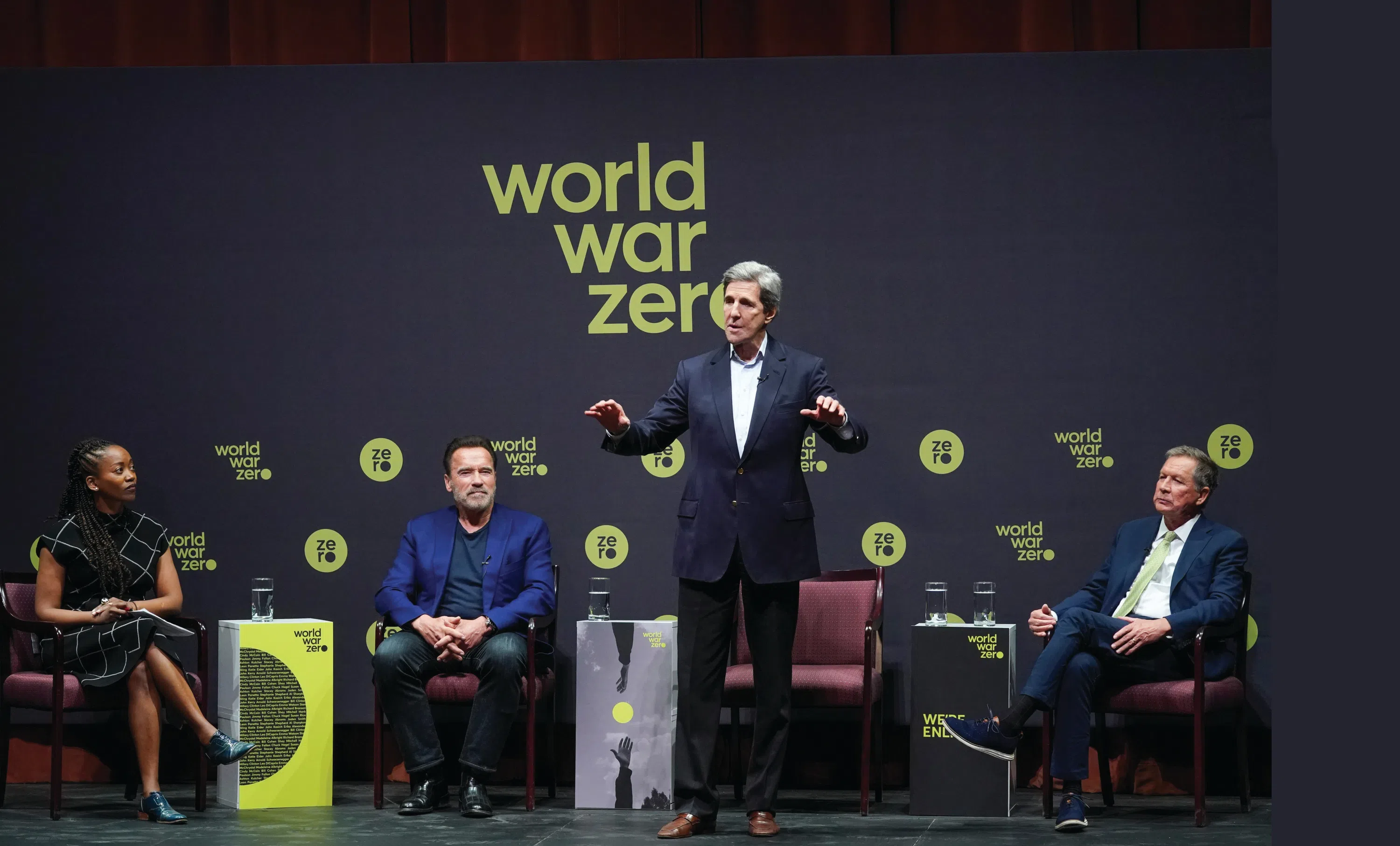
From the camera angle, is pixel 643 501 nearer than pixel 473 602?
No

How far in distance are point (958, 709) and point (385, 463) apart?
227cm

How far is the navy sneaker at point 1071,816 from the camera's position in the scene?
13.8ft

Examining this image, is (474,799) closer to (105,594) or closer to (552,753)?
(552,753)

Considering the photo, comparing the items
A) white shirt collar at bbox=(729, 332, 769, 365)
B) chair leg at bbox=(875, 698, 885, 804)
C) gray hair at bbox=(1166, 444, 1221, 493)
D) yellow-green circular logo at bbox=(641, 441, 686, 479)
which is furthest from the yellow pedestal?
gray hair at bbox=(1166, 444, 1221, 493)

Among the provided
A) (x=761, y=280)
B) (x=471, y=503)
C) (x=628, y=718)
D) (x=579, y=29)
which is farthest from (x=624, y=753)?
(x=579, y=29)

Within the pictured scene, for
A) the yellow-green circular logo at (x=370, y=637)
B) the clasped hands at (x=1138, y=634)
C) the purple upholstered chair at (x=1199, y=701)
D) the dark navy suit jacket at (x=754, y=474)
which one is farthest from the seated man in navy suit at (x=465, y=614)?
the clasped hands at (x=1138, y=634)

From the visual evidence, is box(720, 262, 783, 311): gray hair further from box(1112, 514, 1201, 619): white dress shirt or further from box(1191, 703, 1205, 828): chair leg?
box(1191, 703, 1205, 828): chair leg

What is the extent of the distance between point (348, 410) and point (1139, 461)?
289 centimetres

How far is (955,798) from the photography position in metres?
4.59

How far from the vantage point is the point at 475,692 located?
4688 millimetres

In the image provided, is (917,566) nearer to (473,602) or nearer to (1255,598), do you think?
(1255,598)

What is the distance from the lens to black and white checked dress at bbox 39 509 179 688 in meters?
4.55

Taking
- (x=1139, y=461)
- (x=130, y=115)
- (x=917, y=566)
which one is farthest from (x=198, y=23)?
(x=1139, y=461)

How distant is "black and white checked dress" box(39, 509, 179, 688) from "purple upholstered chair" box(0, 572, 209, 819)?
53mm
